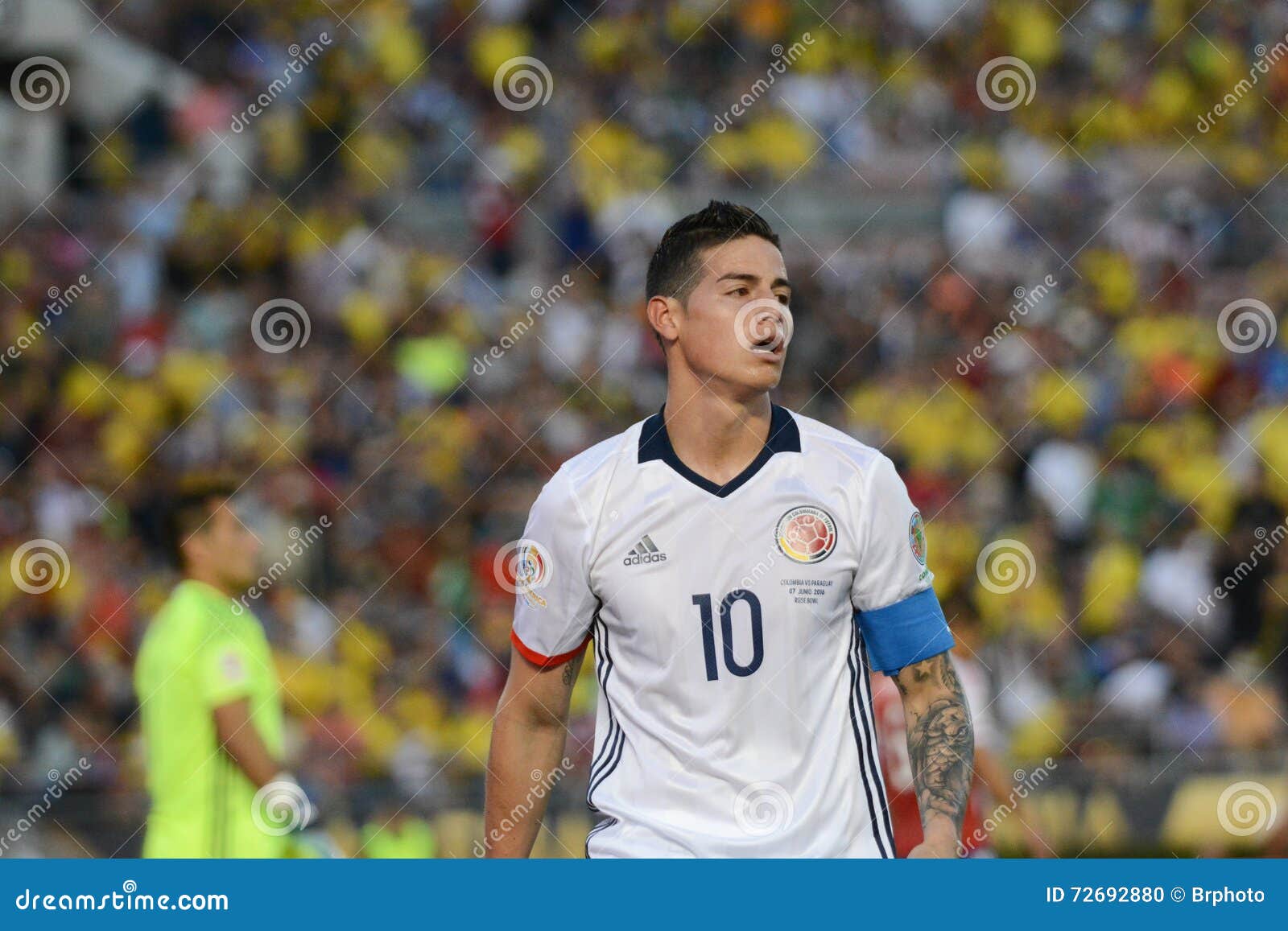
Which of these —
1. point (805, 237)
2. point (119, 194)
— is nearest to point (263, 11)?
point (119, 194)

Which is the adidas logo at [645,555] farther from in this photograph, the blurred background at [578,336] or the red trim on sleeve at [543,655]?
the blurred background at [578,336]

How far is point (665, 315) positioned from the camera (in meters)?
4.40

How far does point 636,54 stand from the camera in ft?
46.1

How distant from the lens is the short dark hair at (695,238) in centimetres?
429

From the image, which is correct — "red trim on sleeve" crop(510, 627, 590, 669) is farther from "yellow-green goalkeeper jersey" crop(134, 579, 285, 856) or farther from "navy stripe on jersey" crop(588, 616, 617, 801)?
"yellow-green goalkeeper jersey" crop(134, 579, 285, 856)

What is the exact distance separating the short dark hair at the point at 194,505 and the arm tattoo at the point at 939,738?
2623 millimetres

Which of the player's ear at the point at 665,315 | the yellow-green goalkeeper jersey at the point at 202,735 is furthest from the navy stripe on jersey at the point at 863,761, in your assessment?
the yellow-green goalkeeper jersey at the point at 202,735

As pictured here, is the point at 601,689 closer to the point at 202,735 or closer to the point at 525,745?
the point at 525,745

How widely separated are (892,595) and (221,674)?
2.42 meters

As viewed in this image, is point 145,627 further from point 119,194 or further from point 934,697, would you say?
point 934,697

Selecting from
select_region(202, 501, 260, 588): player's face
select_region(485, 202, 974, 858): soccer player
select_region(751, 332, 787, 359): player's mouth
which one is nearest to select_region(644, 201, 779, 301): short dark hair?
select_region(485, 202, 974, 858): soccer player

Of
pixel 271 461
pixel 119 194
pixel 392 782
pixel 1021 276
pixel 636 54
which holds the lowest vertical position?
pixel 392 782

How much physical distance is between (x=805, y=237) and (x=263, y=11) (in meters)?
4.99

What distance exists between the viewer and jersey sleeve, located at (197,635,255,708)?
18.3 feet
